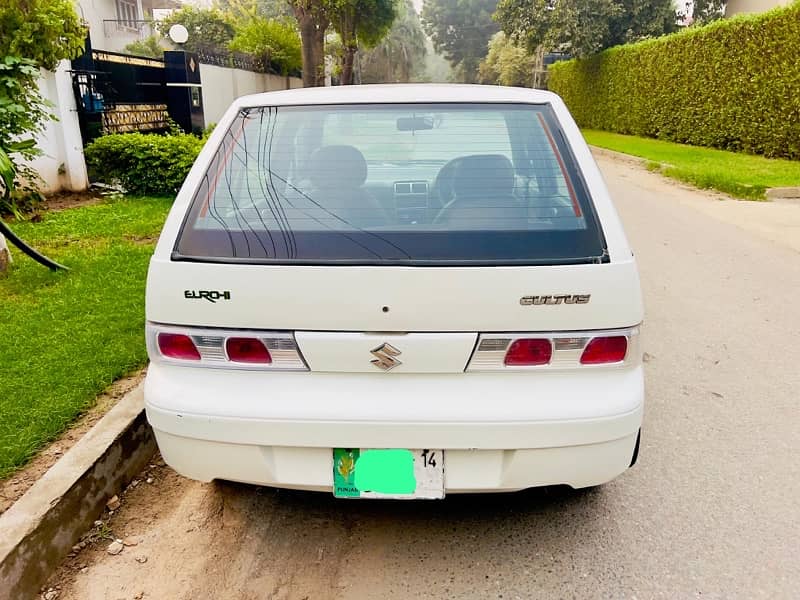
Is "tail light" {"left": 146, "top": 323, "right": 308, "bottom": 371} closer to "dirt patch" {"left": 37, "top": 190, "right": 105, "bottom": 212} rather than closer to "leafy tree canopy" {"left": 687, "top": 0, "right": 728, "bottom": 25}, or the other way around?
"dirt patch" {"left": 37, "top": 190, "right": 105, "bottom": 212}

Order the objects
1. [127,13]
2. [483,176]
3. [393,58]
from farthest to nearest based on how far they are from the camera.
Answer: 1. [393,58]
2. [127,13]
3. [483,176]

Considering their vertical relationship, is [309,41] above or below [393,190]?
above

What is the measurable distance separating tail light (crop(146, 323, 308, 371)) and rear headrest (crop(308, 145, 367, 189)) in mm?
644

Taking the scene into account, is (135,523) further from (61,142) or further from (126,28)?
(126,28)

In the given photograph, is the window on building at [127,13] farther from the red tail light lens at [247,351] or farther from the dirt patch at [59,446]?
the red tail light lens at [247,351]

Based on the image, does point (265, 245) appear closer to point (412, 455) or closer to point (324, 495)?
point (412, 455)

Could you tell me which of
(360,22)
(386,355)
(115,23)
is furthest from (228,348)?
(115,23)

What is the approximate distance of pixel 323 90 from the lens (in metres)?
2.87

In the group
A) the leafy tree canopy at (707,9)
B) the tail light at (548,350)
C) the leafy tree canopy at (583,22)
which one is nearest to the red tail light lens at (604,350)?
the tail light at (548,350)

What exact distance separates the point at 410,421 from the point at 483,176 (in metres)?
0.99

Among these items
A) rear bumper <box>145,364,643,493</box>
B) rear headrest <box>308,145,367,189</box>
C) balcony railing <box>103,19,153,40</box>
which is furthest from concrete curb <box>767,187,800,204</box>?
balcony railing <box>103,19,153,40</box>

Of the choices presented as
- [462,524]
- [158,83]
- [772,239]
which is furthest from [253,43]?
[462,524]

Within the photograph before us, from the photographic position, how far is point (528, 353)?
2.28 m

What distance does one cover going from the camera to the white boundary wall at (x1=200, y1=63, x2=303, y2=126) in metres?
18.1
